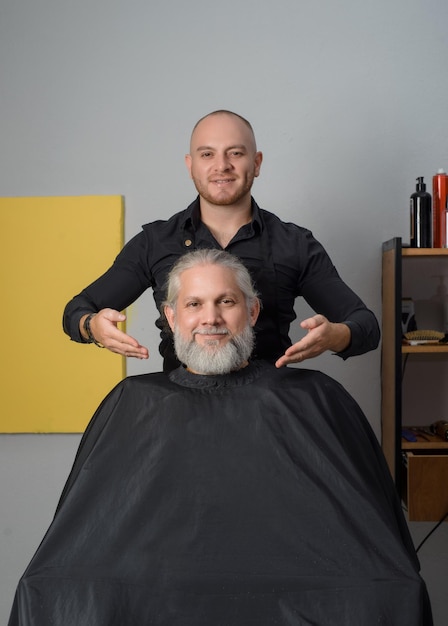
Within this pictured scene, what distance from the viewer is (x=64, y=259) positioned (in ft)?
9.16

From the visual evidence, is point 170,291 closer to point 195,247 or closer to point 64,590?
point 195,247

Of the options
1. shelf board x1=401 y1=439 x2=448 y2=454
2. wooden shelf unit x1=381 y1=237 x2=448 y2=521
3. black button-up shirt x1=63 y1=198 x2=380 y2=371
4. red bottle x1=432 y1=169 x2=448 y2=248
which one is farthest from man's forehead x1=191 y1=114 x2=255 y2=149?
shelf board x1=401 y1=439 x2=448 y2=454

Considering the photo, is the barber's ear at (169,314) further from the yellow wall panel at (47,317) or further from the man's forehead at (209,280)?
the yellow wall panel at (47,317)

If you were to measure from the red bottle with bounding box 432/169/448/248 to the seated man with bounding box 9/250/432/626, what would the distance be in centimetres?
104

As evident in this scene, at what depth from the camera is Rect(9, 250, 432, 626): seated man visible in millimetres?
1274

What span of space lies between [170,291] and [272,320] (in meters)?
0.38

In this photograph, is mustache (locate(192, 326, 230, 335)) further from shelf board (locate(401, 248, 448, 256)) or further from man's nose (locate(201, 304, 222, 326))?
shelf board (locate(401, 248, 448, 256))

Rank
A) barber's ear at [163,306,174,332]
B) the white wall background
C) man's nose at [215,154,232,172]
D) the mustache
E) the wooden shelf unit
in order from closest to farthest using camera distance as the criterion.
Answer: the mustache
barber's ear at [163,306,174,332]
man's nose at [215,154,232,172]
the wooden shelf unit
the white wall background

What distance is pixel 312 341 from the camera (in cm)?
154

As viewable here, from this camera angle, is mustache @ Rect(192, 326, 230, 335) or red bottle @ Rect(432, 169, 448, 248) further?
red bottle @ Rect(432, 169, 448, 248)

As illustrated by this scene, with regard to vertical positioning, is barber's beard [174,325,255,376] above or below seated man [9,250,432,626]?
above

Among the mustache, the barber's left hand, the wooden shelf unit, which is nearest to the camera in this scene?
the barber's left hand

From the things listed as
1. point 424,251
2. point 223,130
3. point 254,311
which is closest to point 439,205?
point 424,251

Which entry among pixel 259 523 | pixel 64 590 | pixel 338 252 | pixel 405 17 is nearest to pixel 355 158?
pixel 338 252
